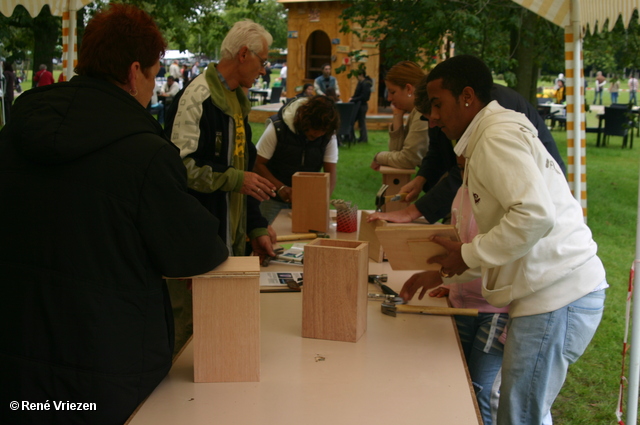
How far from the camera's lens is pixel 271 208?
11.8ft

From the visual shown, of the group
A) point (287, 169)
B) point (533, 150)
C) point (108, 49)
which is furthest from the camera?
→ point (287, 169)

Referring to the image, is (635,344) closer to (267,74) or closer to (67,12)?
(67,12)

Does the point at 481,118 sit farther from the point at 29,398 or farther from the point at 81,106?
the point at 29,398

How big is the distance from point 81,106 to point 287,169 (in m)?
2.25

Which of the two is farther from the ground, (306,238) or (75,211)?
(75,211)

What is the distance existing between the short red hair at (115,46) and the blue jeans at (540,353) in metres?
1.23

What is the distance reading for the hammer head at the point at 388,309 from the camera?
6.92 feet

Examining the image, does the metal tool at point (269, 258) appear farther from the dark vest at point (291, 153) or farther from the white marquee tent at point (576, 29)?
the white marquee tent at point (576, 29)

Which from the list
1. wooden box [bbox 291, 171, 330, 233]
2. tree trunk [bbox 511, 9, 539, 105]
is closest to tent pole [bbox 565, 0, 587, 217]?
wooden box [bbox 291, 171, 330, 233]

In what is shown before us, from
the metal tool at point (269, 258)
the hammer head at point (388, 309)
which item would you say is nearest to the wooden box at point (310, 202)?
the metal tool at point (269, 258)

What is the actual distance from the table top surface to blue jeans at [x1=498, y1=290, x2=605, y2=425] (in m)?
0.17

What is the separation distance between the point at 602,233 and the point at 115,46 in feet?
21.7

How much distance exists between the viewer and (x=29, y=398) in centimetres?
138

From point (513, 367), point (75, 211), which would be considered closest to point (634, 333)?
point (513, 367)
